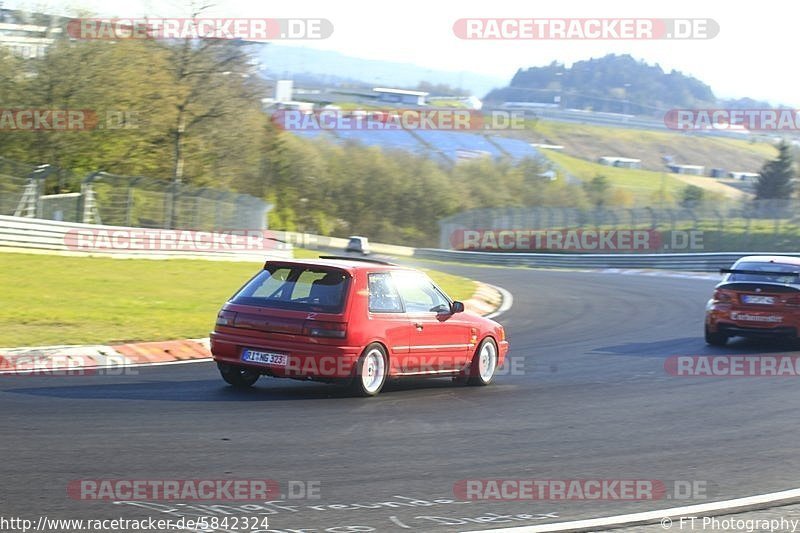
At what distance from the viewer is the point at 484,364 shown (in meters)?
13.0

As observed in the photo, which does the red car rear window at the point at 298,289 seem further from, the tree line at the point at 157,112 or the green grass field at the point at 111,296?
the tree line at the point at 157,112

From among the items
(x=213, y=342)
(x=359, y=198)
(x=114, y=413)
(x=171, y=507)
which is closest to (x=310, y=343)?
(x=213, y=342)

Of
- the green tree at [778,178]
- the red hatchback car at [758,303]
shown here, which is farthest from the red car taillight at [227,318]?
the green tree at [778,178]

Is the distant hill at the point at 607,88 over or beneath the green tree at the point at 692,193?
over

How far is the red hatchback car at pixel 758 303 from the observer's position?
17578 mm

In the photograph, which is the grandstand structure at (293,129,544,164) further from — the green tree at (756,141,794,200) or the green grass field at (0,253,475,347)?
the green grass field at (0,253,475,347)

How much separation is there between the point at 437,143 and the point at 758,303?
278 feet

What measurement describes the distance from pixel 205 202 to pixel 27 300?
670 inches

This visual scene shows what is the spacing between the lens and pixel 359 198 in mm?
86125

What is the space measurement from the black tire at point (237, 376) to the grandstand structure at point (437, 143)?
253 feet

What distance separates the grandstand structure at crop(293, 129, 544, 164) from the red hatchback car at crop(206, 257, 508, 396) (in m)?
77.0

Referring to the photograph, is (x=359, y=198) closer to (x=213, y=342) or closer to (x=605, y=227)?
(x=605, y=227)

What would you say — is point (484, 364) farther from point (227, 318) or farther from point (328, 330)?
point (227, 318)

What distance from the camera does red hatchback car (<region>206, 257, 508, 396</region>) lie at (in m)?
10.9
